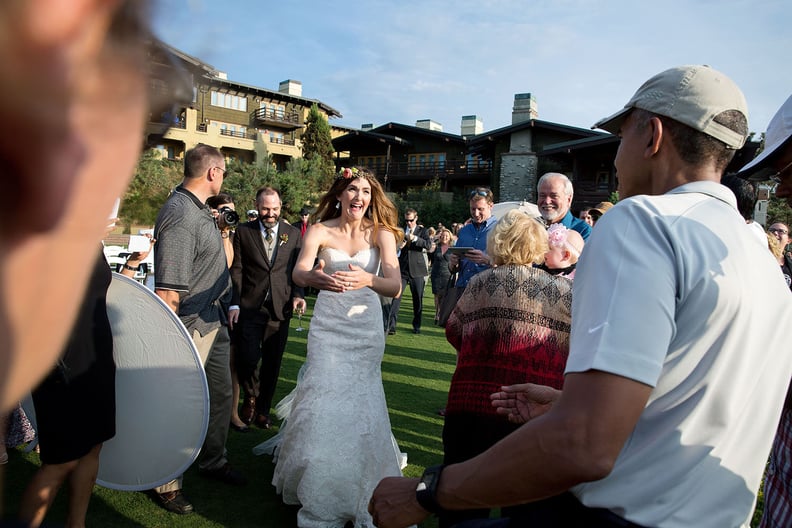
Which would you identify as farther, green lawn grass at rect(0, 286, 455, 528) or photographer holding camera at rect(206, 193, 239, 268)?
photographer holding camera at rect(206, 193, 239, 268)

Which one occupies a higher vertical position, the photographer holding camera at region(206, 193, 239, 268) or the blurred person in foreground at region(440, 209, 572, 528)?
the photographer holding camera at region(206, 193, 239, 268)

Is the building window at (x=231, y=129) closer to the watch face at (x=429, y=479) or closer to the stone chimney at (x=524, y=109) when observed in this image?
the stone chimney at (x=524, y=109)

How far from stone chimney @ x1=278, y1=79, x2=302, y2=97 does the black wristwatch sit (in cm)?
4779

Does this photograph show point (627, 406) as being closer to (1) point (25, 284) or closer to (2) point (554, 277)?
(1) point (25, 284)

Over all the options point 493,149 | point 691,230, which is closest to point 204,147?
point 691,230

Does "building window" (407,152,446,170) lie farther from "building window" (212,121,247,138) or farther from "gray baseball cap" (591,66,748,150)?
"gray baseball cap" (591,66,748,150)

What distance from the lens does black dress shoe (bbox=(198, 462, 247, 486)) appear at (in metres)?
3.99

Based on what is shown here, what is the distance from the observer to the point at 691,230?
1202 millimetres

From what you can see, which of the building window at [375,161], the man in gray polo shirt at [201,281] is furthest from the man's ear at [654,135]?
the building window at [375,161]

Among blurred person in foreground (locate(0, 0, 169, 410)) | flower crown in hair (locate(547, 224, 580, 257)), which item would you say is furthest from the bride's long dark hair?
blurred person in foreground (locate(0, 0, 169, 410))

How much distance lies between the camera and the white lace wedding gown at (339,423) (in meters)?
3.55

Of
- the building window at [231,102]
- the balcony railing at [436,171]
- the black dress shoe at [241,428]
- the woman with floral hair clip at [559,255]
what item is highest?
the building window at [231,102]

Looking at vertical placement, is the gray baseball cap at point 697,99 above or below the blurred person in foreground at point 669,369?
above

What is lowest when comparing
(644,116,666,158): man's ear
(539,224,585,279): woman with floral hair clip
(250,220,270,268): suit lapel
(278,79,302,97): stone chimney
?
(250,220,270,268): suit lapel
